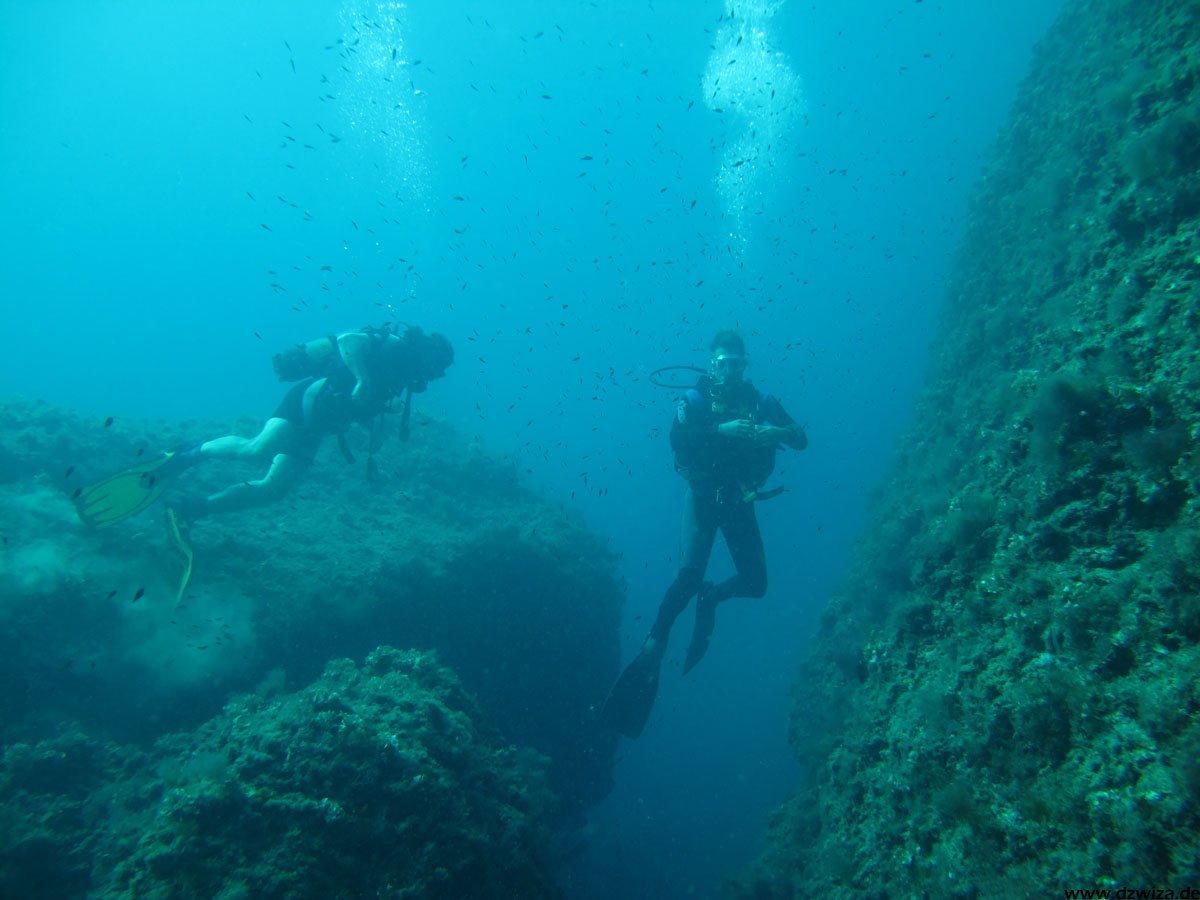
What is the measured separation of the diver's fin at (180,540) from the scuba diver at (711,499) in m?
6.22

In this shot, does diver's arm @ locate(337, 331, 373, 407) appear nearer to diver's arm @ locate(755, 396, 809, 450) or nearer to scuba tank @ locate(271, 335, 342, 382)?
scuba tank @ locate(271, 335, 342, 382)

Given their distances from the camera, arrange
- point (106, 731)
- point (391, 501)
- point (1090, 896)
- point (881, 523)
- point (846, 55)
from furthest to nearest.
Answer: point (846, 55), point (391, 501), point (881, 523), point (106, 731), point (1090, 896)

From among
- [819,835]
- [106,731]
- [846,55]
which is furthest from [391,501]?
[846,55]

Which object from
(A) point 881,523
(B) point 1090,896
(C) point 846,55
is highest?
(C) point 846,55

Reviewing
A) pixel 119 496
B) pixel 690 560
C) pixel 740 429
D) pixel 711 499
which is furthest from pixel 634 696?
pixel 119 496

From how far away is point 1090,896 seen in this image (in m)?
2.31

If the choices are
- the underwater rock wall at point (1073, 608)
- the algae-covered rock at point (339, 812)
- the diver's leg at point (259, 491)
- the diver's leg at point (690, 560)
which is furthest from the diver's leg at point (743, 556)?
the diver's leg at point (259, 491)

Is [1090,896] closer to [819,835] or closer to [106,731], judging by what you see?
[819,835]

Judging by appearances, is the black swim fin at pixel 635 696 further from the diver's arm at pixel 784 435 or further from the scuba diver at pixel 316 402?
the scuba diver at pixel 316 402

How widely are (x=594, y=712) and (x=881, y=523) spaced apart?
7210mm

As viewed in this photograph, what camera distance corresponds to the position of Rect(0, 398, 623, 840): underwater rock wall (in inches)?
267

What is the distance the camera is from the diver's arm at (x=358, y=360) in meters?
8.63

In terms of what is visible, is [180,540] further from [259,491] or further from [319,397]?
[319,397]

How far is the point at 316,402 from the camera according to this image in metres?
8.90
